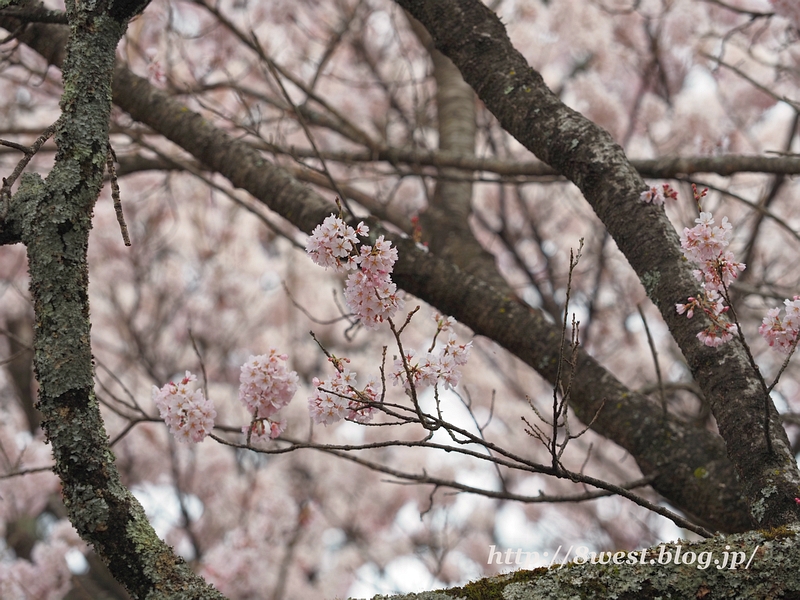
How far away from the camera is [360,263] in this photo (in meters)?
1.53

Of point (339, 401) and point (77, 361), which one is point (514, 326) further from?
point (77, 361)

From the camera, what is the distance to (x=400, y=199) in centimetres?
725

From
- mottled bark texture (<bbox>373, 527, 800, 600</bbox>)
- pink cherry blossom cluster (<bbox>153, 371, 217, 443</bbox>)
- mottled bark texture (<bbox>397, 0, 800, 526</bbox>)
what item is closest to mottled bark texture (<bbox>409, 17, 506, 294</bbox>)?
mottled bark texture (<bbox>397, 0, 800, 526</bbox>)

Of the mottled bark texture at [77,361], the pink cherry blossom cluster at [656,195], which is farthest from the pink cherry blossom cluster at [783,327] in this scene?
the mottled bark texture at [77,361]

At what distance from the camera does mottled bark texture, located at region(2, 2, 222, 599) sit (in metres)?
1.22

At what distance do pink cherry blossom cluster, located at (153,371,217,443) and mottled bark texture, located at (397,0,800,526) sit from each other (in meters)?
1.15

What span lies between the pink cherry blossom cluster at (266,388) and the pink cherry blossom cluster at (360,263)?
31cm

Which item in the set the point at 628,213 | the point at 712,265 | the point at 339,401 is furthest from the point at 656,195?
the point at 339,401

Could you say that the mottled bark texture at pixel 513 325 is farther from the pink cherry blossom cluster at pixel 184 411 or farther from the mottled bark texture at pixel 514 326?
the pink cherry blossom cluster at pixel 184 411

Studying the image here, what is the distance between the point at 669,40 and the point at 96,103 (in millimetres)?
6091

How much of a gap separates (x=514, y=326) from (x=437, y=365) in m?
0.72

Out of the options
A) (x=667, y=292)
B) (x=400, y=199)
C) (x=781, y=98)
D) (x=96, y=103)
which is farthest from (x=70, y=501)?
(x=400, y=199)

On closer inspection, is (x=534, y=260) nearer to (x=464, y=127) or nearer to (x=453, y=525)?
(x=453, y=525)

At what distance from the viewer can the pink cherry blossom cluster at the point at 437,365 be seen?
1559mm
